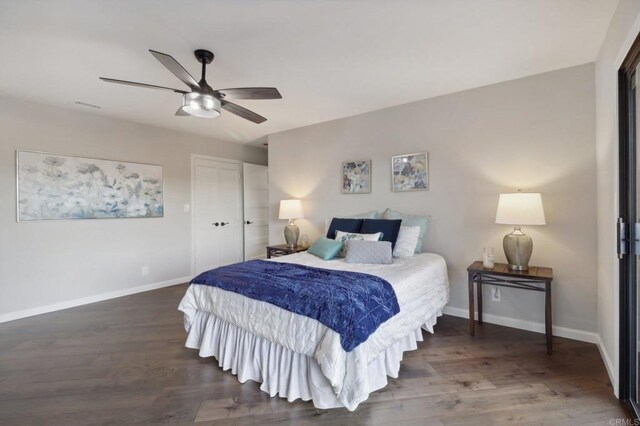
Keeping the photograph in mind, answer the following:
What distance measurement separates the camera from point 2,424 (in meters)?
1.64

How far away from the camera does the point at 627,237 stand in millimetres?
1662

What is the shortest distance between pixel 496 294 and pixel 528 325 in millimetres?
363

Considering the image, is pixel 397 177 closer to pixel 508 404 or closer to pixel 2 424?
pixel 508 404

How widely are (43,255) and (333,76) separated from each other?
3.90 m

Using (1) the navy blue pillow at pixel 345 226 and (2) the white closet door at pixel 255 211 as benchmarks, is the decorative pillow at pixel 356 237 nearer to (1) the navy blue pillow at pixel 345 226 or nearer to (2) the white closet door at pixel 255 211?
(1) the navy blue pillow at pixel 345 226

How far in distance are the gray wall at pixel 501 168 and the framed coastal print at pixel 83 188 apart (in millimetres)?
2835

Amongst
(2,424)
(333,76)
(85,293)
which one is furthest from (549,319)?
(85,293)

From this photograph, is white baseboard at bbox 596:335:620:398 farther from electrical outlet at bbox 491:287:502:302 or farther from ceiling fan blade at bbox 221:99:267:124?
ceiling fan blade at bbox 221:99:267:124

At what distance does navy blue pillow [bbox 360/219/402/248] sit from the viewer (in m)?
3.09

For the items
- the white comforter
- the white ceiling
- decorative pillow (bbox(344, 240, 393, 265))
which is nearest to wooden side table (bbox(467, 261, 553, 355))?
the white comforter

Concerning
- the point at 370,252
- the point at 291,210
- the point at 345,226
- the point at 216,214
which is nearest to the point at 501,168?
the point at 370,252

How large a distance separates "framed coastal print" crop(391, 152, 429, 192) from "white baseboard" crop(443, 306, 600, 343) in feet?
4.64

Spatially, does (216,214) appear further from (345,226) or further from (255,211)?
(345,226)

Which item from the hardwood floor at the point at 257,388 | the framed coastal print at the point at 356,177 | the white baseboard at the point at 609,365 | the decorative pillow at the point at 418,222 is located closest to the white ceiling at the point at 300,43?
the framed coastal print at the point at 356,177
